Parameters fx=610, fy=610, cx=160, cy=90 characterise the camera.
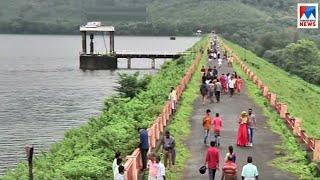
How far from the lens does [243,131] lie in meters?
25.4

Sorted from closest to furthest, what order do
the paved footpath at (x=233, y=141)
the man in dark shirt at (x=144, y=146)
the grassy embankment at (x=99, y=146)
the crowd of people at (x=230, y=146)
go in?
the crowd of people at (x=230, y=146) < the man in dark shirt at (x=144, y=146) < the grassy embankment at (x=99, y=146) < the paved footpath at (x=233, y=141)

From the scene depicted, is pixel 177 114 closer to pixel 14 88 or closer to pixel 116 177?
pixel 116 177

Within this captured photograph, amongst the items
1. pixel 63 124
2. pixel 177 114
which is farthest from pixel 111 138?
pixel 63 124

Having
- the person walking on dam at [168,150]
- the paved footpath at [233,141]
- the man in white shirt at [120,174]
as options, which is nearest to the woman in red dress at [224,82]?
the paved footpath at [233,141]

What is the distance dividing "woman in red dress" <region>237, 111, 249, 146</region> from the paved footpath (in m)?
0.35

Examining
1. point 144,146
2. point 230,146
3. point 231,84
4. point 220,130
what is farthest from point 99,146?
point 231,84

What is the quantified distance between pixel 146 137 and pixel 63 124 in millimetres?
33679

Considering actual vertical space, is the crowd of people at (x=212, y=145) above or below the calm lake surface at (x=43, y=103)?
above

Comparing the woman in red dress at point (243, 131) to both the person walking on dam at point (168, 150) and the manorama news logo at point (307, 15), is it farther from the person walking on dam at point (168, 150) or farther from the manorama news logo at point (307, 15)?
the manorama news logo at point (307, 15)

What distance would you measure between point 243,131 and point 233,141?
152cm

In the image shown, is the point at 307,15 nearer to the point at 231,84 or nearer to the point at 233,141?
the point at 233,141

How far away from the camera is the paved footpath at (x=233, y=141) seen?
21.7m

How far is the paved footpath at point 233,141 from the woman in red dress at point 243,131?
35 cm

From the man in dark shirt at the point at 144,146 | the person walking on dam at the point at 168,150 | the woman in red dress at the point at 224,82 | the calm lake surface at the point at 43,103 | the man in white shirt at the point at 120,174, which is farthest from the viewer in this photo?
the calm lake surface at the point at 43,103
